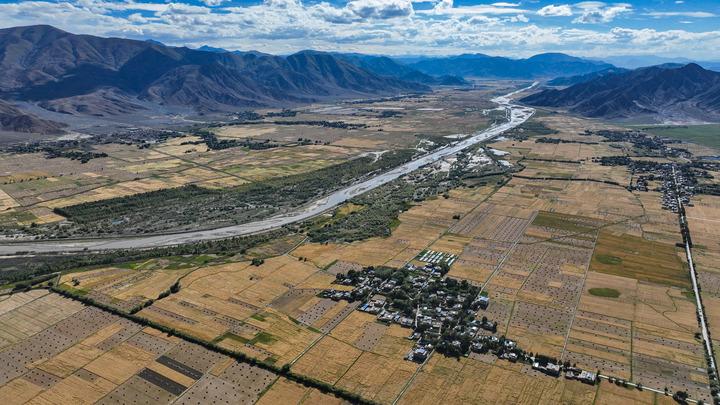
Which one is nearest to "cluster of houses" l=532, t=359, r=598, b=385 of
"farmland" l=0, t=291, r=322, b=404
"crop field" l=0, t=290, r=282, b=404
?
"crop field" l=0, t=290, r=282, b=404

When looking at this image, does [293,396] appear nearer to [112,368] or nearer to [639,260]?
[112,368]

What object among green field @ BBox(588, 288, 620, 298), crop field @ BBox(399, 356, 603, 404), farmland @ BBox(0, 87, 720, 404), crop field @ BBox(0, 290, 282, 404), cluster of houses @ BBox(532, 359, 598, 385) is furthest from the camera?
green field @ BBox(588, 288, 620, 298)

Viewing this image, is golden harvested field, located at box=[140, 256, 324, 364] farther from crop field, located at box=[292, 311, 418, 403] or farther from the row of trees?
crop field, located at box=[292, 311, 418, 403]

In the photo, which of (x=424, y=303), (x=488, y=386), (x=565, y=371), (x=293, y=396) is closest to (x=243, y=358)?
(x=293, y=396)

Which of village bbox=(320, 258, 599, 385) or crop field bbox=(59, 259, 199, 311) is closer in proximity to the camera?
village bbox=(320, 258, 599, 385)

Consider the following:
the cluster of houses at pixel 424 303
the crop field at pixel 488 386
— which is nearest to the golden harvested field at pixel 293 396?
the crop field at pixel 488 386

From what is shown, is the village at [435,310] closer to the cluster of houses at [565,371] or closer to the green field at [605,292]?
the cluster of houses at [565,371]
